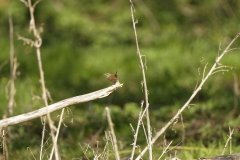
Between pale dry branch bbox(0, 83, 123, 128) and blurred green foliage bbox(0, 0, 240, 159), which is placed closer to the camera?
pale dry branch bbox(0, 83, 123, 128)

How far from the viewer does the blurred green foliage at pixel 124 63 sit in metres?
4.90

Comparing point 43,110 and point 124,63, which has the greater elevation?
point 43,110

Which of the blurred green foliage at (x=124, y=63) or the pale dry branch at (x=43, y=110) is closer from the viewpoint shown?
the pale dry branch at (x=43, y=110)

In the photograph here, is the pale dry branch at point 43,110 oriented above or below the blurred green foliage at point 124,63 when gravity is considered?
above

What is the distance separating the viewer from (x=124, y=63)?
25.5 ft

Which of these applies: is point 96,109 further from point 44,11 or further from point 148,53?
point 44,11

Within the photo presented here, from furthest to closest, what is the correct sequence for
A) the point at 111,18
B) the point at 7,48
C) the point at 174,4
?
the point at 174,4, the point at 111,18, the point at 7,48

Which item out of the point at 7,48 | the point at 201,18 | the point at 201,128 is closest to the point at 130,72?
the point at 7,48

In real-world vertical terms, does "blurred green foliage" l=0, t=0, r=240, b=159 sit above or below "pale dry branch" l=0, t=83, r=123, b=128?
below

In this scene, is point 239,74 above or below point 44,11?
below

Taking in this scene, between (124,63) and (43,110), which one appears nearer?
(43,110)

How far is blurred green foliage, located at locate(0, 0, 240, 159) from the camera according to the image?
16.1 ft

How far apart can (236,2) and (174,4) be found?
132 centimetres

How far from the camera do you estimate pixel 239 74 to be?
270 inches
